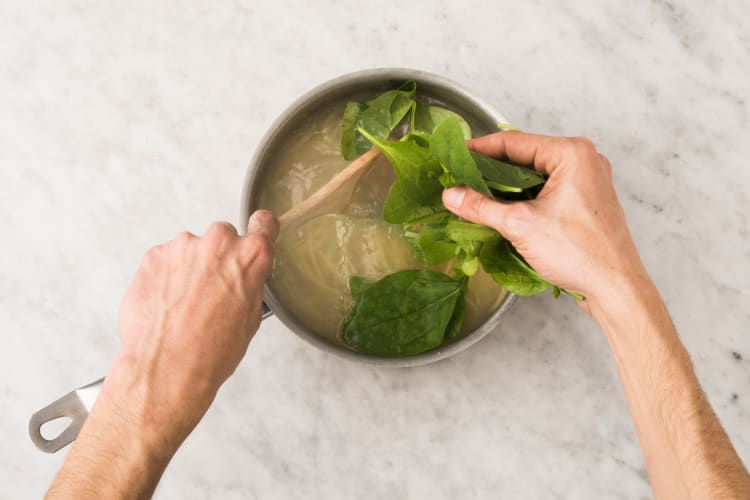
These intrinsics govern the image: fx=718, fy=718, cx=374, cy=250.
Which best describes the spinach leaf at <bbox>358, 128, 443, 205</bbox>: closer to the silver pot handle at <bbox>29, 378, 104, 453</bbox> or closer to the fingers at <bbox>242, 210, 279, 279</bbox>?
the fingers at <bbox>242, 210, 279, 279</bbox>

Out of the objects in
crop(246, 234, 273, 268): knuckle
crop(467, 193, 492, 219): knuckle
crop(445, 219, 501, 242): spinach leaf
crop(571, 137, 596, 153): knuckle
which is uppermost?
crop(571, 137, 596, 153): knuckle

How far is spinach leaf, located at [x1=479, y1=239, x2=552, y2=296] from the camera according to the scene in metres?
0.71

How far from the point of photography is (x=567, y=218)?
2.21ft

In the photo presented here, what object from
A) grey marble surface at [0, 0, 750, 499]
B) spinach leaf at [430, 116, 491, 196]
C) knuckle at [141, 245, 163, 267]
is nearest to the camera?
spinach leaf at [430, 116, 491, 196]

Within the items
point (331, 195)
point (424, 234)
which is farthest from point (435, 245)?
point (331, 195)

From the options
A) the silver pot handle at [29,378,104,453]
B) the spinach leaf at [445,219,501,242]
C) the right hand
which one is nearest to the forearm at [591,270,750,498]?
the right hand

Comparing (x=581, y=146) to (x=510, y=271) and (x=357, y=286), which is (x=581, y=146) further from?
(x=357, y=286)

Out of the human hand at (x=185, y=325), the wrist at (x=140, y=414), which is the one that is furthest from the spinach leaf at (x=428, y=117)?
the wrist at (x=140, y=414)

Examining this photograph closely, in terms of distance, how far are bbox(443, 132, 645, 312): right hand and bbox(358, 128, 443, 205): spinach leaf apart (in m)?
0.03

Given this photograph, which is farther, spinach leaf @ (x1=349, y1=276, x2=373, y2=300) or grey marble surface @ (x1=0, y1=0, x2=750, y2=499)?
grey marble surface @ (x1=0, y1=0, x2=750, y2=499)

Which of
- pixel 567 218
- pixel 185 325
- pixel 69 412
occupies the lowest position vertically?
pixel 69 412

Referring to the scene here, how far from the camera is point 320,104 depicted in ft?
2.58

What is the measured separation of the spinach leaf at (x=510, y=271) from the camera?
2.34 feet

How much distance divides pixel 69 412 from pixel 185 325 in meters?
0.16
